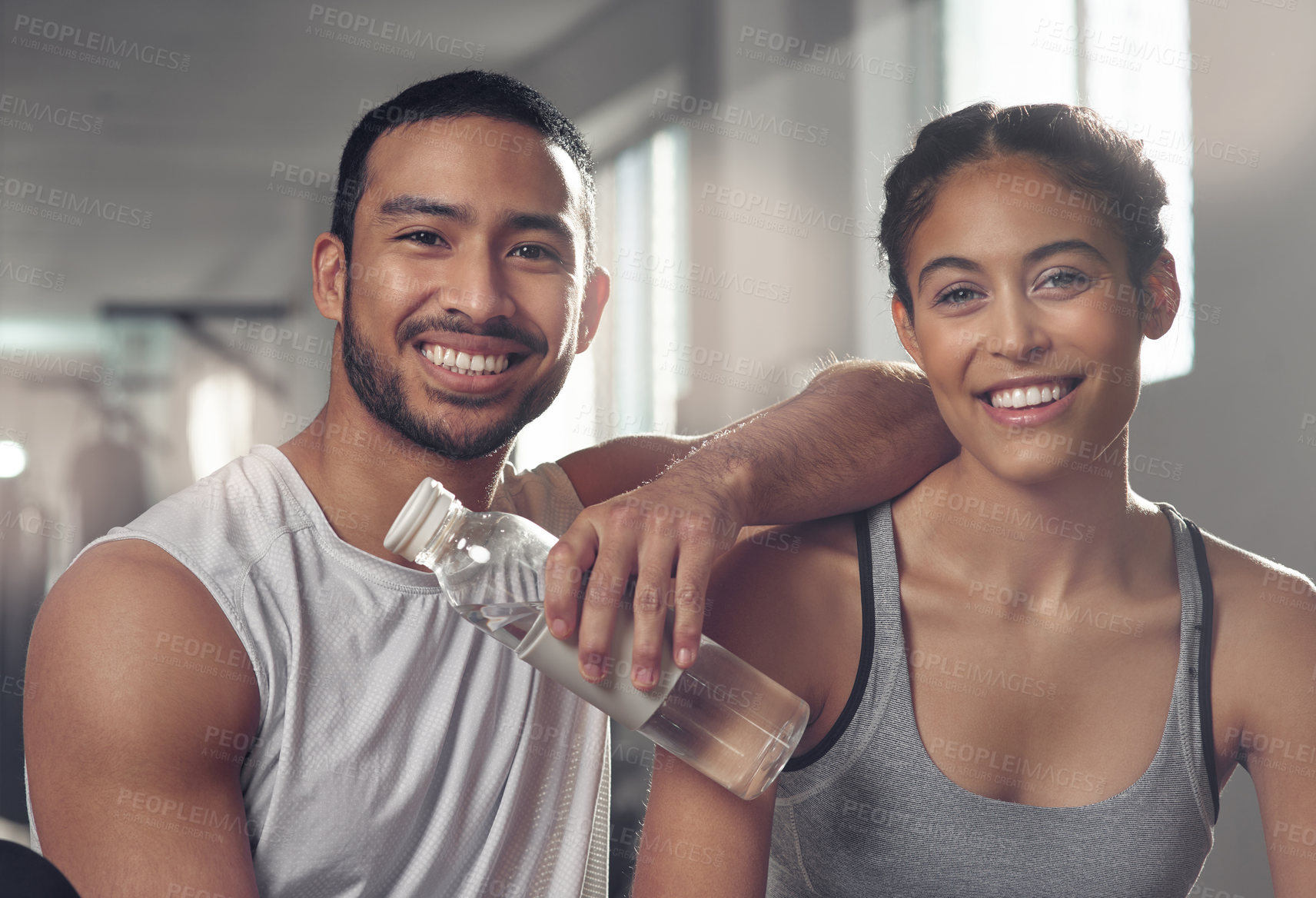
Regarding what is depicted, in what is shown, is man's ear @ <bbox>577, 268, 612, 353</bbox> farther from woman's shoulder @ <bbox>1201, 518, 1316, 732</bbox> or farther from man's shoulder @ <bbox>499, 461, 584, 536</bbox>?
woman's shoulder @ <bbox>1201, 518, 1316, 732</bbox>

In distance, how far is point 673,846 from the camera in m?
0.83

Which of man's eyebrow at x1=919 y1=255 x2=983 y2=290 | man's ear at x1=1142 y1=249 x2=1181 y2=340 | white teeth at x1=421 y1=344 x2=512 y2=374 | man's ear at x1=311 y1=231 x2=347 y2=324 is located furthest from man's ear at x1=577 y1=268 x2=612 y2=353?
man's ear at x1=1142 y1=249 x2=1181 y2=340

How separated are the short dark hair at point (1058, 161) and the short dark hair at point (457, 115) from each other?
0.31 m

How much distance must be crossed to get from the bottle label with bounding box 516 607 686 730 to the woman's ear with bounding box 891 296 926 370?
369 millimetres

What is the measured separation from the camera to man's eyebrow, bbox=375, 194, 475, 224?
3.14 ft

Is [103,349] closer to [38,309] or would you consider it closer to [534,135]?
[38,309]

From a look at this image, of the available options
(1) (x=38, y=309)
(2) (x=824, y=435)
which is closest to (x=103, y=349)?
(1) (x=38, y=309)

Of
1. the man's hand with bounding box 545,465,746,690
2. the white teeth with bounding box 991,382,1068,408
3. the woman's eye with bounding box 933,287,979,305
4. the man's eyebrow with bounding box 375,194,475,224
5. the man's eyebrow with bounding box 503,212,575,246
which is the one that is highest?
the man's eyebrow with bounding box 375,194,475,224

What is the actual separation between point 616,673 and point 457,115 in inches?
21.8

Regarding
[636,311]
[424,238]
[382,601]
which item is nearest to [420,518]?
[382,601]

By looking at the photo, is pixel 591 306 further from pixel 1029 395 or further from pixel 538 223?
pixel 1029 395

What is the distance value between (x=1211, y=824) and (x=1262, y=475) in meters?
1.08

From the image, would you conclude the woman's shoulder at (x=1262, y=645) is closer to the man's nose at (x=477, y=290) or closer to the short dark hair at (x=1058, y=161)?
the short dark hair at (x=1058, y=161)

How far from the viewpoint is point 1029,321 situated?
84 cm
